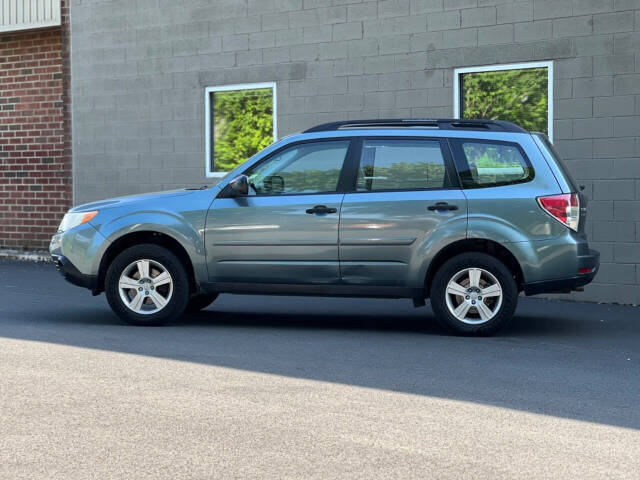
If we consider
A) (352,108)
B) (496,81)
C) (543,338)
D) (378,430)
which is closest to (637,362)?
(543,338)

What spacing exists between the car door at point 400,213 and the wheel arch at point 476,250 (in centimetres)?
11

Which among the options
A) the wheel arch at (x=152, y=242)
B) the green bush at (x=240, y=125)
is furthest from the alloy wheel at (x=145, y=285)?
the green bush at (x=240, y=125)

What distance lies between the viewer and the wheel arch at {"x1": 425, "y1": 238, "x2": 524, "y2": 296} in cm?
973

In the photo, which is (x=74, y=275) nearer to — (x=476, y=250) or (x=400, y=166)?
(x=400, y=166)

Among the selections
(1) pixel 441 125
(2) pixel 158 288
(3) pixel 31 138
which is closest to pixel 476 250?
(1) pixel 441 125

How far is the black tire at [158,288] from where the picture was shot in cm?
1016

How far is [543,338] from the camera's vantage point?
9.77 metres

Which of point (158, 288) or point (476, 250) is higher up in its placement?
point (476, 250)

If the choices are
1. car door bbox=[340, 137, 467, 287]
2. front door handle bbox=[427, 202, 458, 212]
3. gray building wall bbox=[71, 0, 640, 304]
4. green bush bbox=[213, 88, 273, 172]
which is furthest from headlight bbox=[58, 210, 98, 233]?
green bush bbox=[213, 88, 273, 172]

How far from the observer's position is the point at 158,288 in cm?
1030

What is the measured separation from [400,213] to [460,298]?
906mm

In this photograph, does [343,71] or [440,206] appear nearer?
[440,206]

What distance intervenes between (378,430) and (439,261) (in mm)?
4109

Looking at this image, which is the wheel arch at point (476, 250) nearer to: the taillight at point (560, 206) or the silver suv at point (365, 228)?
the silver suv at point (365, 228)
